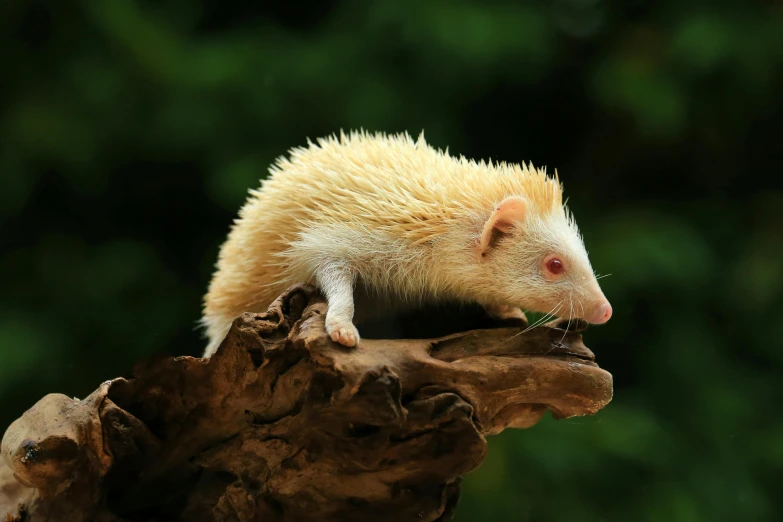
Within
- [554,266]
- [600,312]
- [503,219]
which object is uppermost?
[503,219]

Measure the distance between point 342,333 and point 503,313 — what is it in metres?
0.61

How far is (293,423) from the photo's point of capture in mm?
1892

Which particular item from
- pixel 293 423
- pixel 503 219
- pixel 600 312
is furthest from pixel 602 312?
pixel 293 423

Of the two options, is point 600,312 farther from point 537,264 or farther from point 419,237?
point 419,237

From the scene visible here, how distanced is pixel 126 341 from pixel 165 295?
0.24 meters

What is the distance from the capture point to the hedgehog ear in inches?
77.2

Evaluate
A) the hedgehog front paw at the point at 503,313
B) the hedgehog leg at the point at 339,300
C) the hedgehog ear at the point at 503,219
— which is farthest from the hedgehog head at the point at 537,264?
the hedgehog leg at the point at 339,300

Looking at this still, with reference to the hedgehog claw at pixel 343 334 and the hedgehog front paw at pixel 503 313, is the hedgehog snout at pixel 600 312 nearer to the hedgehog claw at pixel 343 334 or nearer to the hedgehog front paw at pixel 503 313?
the hedgehog front paw at pixel 503 313

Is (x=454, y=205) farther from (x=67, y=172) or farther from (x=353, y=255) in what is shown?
(x=67, y=172)

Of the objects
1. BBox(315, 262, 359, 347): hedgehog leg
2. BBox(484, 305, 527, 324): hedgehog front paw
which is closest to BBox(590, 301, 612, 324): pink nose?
BBox(484, 305, 527, 324): hedgehog front paw

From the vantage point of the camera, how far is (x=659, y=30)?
345 centimetres

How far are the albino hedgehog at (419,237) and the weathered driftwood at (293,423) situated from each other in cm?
11

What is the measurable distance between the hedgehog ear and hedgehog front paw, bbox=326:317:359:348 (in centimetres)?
41

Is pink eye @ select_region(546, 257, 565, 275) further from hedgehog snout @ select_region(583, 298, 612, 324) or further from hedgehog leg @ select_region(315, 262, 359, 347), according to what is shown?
hedgehog leg @ select_region(315, 262, 359, 347)
